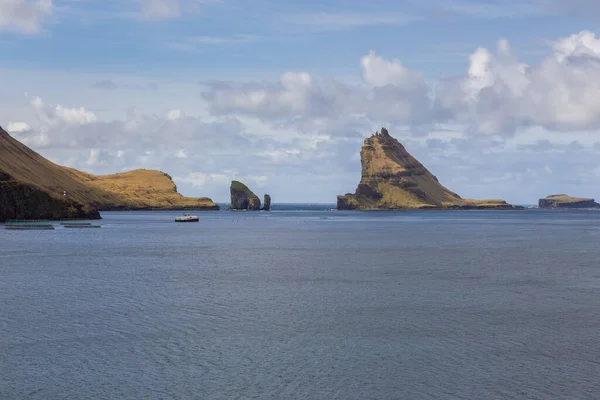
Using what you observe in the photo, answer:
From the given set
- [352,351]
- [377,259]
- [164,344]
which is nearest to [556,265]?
[377,259]

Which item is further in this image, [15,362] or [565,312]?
[565,312]

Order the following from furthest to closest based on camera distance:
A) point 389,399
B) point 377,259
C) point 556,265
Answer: point 377,259 < point 556,265 < point 389,399

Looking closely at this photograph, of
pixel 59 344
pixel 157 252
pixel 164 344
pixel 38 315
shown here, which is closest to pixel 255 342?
pixel 164 344

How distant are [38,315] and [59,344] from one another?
33.6ft

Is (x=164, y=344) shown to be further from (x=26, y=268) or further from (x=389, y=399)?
(x=26, y=268)

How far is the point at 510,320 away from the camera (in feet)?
149

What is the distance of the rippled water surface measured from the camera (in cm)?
3023

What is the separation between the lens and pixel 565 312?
48375 mm

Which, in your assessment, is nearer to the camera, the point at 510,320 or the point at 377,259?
the point at 510,320

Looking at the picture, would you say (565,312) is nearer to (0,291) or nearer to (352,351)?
(352,351)

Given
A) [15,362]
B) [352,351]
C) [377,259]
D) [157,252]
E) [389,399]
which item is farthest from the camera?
[157,252]

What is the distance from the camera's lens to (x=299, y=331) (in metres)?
42.1

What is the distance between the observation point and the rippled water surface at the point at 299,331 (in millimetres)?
30234

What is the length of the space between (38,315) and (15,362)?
44.8ft
